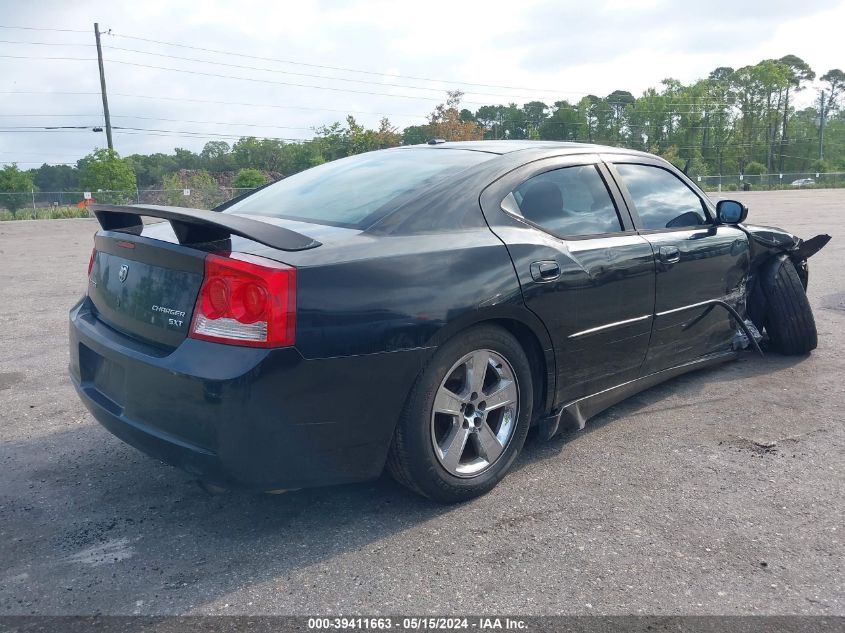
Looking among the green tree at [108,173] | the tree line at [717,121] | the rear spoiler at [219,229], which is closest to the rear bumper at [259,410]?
the rear spoiler at [219,229]

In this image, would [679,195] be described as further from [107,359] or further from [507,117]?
[507,117]

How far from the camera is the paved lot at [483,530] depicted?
252cm

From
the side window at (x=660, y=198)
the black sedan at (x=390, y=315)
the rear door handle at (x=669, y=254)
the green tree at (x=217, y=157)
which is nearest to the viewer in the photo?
the black sedan at (x=390, y=315)

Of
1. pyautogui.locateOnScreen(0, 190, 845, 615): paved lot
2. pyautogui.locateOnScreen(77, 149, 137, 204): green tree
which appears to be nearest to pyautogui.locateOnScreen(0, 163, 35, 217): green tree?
pyautogui.locateOnScreen(77, 149, 137, 204): green tree

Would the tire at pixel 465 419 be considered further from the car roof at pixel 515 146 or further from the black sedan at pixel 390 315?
the car roof at pixel 515 146

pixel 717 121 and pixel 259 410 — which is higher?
pixel 717 121

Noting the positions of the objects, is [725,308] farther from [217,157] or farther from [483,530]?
[217,157]

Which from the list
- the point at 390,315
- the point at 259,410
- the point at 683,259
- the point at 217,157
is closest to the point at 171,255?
the point at 259,410

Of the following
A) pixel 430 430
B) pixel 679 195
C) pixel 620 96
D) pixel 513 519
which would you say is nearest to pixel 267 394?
pixel 430 430

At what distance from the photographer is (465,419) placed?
3.17 meters

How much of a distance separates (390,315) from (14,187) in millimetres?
59709

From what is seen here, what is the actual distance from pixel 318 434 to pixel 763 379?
352cm

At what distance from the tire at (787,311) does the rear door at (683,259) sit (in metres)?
A: 0.47

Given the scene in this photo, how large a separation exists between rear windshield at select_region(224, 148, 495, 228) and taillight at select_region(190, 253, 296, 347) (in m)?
0.58
